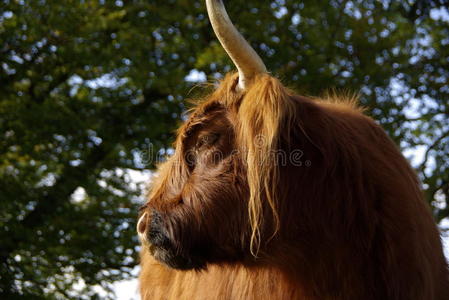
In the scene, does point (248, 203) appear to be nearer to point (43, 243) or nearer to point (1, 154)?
point (43, 243)

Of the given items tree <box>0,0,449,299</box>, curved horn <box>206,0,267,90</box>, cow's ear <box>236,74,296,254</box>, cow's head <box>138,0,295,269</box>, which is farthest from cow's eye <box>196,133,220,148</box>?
tree <box>0,0,449,299</box>

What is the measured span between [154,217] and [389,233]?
113 centimetres

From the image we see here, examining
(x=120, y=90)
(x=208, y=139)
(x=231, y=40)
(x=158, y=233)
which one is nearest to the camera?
(x=231, y=40)

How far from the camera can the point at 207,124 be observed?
331 cm

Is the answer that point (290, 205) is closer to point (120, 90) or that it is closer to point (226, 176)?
point (226, 176)

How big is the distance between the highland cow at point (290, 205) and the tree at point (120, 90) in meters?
5.55

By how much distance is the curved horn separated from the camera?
9.77 ft

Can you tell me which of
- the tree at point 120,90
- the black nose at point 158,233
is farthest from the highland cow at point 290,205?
the tree at point 120,90

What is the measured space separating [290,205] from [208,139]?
1.82ft

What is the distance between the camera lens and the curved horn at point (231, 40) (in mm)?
2979

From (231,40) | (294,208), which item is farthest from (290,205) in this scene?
(231,40)

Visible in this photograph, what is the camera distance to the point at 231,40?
2988 millimetres

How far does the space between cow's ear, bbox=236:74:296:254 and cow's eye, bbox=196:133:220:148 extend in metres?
0.20

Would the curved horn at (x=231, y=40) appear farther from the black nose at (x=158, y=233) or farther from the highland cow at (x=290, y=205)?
the black nose at (x=158, y=233)
